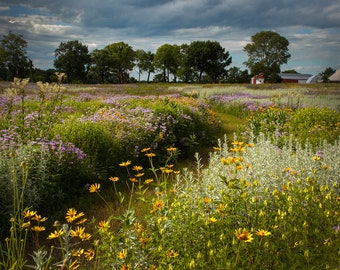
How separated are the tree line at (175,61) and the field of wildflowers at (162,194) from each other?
48.6m

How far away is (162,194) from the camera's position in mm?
3234

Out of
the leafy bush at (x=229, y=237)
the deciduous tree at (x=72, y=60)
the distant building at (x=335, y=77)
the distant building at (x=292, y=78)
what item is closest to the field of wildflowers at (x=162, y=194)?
the leafy bush at (x=229, y=237)

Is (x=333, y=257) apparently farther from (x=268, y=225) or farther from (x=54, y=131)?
(x=54, y=131)

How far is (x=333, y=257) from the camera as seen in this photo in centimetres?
237

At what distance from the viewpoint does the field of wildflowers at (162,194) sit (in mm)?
2414

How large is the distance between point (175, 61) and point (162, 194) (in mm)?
69793

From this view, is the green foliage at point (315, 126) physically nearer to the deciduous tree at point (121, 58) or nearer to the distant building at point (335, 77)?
the deciduous tree at point (121, 58)

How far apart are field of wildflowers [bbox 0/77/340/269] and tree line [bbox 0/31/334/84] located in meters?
48.6

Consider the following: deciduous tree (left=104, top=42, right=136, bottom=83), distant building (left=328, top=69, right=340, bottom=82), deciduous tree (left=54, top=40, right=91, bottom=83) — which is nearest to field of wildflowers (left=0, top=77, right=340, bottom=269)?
deciduous tree (left=54, top=40, right=91, bottom=83)

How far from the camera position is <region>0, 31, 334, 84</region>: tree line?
56822mm

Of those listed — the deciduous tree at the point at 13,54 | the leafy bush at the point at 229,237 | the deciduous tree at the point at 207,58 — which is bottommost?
Result: the leafy bush at the point at 229,237

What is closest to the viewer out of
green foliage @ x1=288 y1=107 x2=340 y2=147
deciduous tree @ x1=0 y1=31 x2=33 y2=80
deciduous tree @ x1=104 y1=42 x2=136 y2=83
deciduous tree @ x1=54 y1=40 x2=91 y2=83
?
green foliage @ x1=288 y1=107 x2=340 y2=147

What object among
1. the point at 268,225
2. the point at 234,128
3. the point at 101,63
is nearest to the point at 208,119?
the point at 234,128

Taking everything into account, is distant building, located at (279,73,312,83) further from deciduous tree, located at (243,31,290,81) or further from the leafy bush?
the leafy bush
